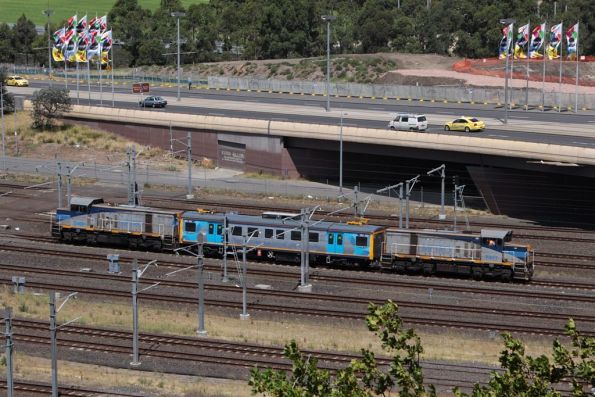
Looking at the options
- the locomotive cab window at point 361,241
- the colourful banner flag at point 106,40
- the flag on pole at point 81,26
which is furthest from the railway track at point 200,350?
the flag on pole at point 81,26

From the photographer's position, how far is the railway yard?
40.1m

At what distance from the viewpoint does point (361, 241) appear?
5528 centimetres

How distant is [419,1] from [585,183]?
288ft

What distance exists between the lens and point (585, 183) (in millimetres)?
64812

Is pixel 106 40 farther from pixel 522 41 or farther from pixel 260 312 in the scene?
pixel 260 312

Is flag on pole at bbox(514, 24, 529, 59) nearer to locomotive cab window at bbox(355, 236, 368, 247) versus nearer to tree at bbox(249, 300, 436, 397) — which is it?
locomotive cab window at bbox(355, 236, 368, 247)

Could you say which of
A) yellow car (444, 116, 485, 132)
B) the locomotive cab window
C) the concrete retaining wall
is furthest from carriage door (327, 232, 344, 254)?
yellow car (444, 116, 485, 132)

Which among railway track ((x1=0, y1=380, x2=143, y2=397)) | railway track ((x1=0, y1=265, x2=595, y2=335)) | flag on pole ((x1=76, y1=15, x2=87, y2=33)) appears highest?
flag on pole ((x1=76, y1=15, x2=87, y2=33))

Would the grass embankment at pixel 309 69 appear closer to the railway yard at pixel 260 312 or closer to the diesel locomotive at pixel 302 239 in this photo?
the railway yard at pixel 260 312

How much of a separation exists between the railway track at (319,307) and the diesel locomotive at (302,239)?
294 cm

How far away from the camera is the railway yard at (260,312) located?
4006 cm

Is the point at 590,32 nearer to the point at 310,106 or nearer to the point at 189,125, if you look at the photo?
the point at 310,106

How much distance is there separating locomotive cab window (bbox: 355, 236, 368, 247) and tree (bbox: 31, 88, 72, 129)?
137ft

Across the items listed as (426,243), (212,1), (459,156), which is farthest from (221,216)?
(212,1)
